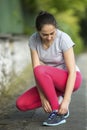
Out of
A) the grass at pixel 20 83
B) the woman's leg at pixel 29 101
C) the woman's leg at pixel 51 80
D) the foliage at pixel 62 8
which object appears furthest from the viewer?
the foliage at pixel 62 8

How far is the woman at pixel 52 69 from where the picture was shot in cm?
596

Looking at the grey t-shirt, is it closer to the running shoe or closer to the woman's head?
the woman's head

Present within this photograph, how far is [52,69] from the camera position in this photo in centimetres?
611

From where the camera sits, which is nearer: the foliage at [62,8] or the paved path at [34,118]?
the paved path at [34,118]

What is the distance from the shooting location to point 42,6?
19625 mm

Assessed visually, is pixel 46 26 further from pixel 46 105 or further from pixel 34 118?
pixel 34 118

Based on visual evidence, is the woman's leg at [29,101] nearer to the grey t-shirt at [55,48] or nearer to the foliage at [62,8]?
the grey t-shirt at [55,48]

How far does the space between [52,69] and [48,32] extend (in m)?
0.50

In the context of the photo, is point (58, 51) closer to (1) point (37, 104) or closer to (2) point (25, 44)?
(1) point (37, 104)

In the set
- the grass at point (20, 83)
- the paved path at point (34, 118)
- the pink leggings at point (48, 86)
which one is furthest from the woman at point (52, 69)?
the grass at point (20, 83)

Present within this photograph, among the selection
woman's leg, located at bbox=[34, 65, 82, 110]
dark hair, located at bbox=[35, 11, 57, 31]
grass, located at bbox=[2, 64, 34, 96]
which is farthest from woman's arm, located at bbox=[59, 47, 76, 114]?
grass, located at bbox=[2, 64, 34, 96]

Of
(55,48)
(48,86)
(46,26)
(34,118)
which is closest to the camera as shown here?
(46,26)

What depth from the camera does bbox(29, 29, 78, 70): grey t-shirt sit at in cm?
607

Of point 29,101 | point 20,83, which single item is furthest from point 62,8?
point 29,101
